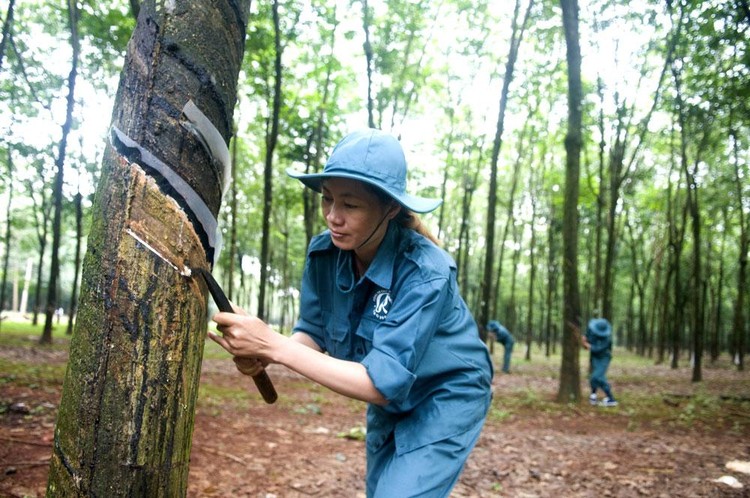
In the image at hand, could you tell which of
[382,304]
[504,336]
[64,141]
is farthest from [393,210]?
[504,336]

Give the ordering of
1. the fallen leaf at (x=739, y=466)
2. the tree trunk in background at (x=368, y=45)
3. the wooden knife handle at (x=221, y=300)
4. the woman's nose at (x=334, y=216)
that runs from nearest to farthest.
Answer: the wooden knife handle at (x=221, y=300) < the woman's nose at (x=334, y=216) < the fallen leaf at (x=739, y=466) < the tree trunk in background at (x=368, y=45)

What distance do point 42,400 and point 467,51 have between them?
11.7 m

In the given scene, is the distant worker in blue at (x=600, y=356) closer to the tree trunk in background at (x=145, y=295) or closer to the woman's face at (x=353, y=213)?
the woman's face at (x=353, y=213)

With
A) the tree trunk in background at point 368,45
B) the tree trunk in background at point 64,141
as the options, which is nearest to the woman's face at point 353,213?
the tree trunk in background at point 368,45

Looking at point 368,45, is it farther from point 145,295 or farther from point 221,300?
point 145,295

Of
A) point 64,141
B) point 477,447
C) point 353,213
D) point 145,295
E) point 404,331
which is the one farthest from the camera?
point 64,141

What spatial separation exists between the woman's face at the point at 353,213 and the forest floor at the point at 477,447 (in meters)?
2.58

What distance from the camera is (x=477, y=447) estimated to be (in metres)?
5.71

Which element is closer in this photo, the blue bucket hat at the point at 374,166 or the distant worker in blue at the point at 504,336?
the blue bucket hat at the point at 374,166

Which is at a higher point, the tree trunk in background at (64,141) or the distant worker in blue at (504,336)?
the tree trunk in background at (64,141)

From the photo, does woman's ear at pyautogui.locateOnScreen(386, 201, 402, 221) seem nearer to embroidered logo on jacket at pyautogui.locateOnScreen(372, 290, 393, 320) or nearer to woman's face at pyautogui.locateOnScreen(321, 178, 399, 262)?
woman's face at pyautogui.locateOnScreen(321, 178, 399, 262)

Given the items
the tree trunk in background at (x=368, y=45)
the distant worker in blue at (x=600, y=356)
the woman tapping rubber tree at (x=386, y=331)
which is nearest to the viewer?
the woman tapping rubber tree at (x=386, y=331)

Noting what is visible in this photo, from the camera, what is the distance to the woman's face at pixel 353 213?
5.80 feet

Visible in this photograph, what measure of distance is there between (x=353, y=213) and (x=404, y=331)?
0.47 m
